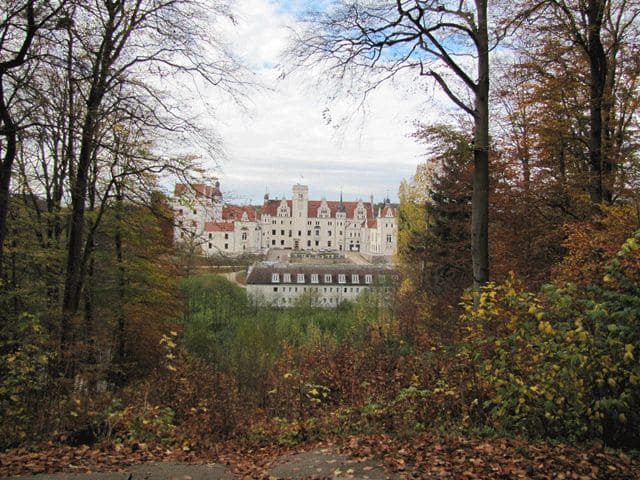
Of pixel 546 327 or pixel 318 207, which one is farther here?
pixel 318 207

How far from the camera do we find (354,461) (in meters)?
4.52

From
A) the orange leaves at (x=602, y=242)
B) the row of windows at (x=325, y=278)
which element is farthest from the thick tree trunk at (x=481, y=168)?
the row of windows at (x=325, y=278)

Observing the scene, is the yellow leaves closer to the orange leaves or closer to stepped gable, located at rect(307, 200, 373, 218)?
the orange leaves

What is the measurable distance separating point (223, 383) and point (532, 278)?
778 centimetres

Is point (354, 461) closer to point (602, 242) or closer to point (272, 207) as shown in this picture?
point (602, 242)

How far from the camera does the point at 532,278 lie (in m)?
11.7

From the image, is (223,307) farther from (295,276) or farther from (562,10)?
(562,10)

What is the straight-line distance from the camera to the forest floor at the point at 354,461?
3908 mm

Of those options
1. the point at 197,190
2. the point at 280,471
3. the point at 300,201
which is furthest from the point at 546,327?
the point at 300,201

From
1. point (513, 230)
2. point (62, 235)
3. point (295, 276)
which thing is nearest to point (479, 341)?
point (513, 230)

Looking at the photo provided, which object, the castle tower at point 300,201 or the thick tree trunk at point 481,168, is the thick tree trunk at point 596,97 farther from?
the castle tower at point 300,201

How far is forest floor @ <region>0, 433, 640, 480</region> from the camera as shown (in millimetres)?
3908

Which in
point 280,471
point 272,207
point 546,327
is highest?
point 272,207

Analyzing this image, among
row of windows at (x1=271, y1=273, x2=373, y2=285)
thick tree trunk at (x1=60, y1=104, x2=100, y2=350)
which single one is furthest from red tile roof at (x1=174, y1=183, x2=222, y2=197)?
row of windows at (x1=271, y1=273, x2=373, y2=285)
